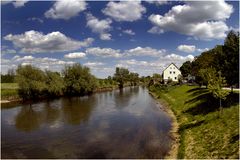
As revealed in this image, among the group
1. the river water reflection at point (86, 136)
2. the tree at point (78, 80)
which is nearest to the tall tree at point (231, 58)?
the river water reflection at point (86, 136)

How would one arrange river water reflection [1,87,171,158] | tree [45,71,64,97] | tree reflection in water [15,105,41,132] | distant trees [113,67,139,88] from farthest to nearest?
distant trees [113,67,139,88] → tree [45,71,64,97] → tree reflection in water [15,105,41,132] → river water reflection [1,87,171,158]

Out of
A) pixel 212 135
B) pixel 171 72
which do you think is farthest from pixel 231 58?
pixel 171 72

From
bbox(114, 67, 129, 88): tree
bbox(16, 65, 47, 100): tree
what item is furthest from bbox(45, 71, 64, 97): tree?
bbox(114, 67, 129, 88): tree

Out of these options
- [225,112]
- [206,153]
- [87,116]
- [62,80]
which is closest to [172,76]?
[62,80]

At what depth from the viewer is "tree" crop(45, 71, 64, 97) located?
78.2 meters

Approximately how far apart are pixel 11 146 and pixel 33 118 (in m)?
16.7

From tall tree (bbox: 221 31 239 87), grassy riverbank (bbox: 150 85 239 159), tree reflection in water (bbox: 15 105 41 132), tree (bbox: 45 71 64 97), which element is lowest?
tree reflection in water (bbox: 15 105 41 132)

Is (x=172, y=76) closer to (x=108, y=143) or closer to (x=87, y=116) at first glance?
(x=87, y=116)

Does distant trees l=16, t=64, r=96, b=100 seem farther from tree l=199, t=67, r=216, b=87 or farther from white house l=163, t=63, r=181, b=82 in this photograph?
white house l=163, t=63, r=181, b=82

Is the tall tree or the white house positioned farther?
the white house

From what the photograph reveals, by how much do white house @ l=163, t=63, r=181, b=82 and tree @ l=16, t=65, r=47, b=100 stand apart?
69.0 meters

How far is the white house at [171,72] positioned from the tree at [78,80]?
46182mm

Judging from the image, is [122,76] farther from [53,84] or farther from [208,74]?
[208,74]

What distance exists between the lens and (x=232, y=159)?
16.5 metres
